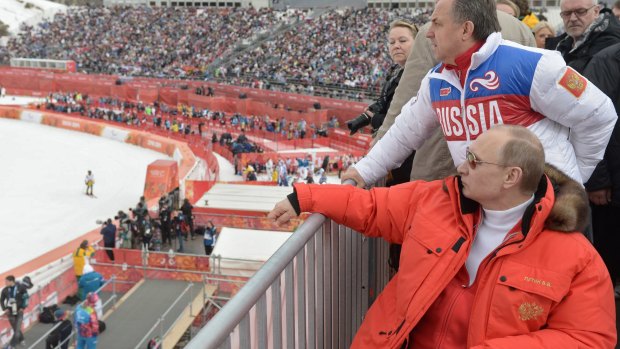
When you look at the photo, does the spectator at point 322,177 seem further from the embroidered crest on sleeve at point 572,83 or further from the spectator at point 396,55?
the embroidered crest on sleeve at point 572,83

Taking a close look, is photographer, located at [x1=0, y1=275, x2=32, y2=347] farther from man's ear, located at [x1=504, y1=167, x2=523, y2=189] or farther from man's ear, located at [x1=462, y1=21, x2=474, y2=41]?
man's ear, located at [x1=504, y1=167, x2=523, y2=189]

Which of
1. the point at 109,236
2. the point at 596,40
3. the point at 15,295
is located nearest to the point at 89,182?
the point at 109,236

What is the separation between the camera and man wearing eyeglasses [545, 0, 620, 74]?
133 inches

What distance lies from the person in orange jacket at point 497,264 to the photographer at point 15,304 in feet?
29.2

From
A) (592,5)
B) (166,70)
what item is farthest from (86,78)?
(592,5)

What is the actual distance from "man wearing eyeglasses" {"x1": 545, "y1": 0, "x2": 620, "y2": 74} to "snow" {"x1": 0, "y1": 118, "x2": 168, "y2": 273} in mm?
13750

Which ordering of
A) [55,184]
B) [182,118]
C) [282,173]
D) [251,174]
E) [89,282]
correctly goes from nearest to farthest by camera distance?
[89,282] → [282,173] → [251,174] → [55,184] → [182,118]

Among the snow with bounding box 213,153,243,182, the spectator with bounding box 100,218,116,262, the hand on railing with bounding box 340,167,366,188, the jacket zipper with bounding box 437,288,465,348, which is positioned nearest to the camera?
the jacket zipper with bounding box 437,288,465,348

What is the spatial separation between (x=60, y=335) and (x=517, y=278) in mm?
8352

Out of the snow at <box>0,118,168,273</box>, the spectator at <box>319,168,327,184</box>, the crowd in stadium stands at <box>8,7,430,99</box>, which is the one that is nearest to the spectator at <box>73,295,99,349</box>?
the snow at <box>0,118,168,273</box>

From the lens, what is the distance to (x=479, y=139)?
6.93 feet

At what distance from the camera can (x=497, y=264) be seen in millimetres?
2000

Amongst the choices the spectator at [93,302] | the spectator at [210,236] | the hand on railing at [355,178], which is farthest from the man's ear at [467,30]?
the spectator at [210,236]

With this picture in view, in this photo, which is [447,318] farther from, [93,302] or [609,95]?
[93,302]
